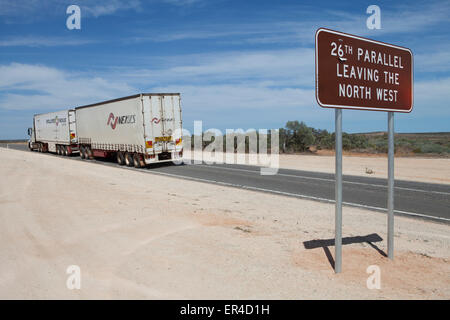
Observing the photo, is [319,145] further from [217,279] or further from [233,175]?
[217,279]

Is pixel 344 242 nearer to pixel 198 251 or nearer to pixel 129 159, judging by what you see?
pixel 198 251

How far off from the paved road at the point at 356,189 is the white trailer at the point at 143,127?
2281mm

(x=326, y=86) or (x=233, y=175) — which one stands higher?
(x=326, y=86)

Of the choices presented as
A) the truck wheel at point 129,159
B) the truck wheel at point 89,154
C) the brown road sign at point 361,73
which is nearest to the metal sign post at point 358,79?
the brown road sign at point 361,73

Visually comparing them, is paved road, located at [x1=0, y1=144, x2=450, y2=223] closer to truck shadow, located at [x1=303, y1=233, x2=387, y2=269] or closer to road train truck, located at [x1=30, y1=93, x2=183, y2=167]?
road train truck, located at [x1=30, y1=93, x2=183, y2=167]

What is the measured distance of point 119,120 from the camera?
22.7 meters

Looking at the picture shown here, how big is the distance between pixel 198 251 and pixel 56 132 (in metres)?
33.7

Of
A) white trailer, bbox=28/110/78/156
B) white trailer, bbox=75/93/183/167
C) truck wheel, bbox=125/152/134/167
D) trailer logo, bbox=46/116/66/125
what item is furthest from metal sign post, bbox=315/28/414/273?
trailer logo, bbox=46/116/66/125

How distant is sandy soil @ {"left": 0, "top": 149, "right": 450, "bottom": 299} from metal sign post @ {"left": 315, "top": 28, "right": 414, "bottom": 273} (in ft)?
2.24

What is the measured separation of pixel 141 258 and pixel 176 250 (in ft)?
2.08

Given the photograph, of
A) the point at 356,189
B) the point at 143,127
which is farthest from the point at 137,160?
the point at 356,189

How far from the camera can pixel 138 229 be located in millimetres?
7082

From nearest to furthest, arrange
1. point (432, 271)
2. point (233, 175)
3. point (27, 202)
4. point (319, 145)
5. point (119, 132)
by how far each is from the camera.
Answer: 1. point (432, 271)
2. point (27, 202)
3. point (233, 175)
4. point (119, 132)
5. point (319, 145)
